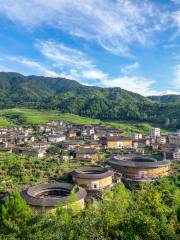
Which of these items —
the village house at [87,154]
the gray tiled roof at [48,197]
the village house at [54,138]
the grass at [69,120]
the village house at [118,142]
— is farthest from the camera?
the grass at [69,120]

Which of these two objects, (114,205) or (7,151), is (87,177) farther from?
(7,151)

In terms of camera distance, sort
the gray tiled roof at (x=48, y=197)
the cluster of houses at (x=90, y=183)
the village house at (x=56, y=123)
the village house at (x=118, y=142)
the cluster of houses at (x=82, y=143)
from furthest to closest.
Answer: the village house at (x=56, y=123)
the village house at (x=118, y=142)
the cluster of houses at (x=82, y=143)
the cluster of houses at (x=90, y=183)
the gray tiled roof at (x=48, y=197)

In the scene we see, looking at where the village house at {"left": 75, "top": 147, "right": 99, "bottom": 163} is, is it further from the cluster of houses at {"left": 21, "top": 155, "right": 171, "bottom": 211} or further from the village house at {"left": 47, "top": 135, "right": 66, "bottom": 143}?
the village house at {"left": 47, "top": 135, "right": 66, "bottom": 143}

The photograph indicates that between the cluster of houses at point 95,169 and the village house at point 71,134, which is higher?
the village house at point 71,134

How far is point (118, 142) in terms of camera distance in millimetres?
67500

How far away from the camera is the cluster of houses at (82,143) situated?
5450 cm

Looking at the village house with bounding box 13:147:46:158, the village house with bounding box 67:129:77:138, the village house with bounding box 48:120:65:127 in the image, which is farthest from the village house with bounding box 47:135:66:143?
the village house with bounding box 48:120:65:127

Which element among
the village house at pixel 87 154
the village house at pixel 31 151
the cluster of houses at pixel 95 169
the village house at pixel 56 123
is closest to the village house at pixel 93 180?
the cluster of houses at pixel 95 169

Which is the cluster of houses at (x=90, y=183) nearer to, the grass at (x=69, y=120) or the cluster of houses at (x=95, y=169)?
the cluster of houses at (x=95, y=169)

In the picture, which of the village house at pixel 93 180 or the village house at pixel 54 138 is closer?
the village house at pixel 93 180

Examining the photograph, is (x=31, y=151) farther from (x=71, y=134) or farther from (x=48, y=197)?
(x=71, y=134)

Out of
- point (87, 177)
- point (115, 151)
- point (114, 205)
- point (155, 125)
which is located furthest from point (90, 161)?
point (155, 125)

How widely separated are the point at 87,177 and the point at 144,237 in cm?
2214

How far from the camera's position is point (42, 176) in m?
39.5
